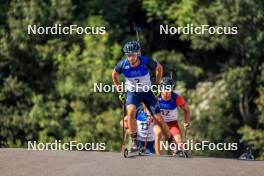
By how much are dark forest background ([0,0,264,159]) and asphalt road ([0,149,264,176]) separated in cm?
1163

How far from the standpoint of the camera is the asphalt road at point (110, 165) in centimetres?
1375

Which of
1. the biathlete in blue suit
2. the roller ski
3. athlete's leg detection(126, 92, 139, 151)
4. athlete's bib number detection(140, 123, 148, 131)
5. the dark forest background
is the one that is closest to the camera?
the biathlete in blue suit

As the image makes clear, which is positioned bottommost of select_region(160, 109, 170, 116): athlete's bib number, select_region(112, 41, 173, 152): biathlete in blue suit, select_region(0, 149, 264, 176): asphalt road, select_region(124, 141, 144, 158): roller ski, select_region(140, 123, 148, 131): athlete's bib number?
select_region(0, 149, 264, 176): asphalt road

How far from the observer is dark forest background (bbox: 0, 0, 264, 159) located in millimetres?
27969

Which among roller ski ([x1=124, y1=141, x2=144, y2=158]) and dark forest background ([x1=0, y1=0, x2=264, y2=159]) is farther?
dark forest background ([x1=0, y1=0, x2=264, y2=159])

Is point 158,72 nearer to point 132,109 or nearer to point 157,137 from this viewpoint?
point 132,109

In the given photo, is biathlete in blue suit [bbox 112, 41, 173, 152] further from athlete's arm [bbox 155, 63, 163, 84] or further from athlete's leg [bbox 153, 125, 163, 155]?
athlete's leg [bbox 153, 125, 163, 155]

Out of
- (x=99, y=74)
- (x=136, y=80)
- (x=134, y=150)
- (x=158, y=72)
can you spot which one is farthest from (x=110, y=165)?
(x=99, y=74)

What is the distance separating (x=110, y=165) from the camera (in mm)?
14234

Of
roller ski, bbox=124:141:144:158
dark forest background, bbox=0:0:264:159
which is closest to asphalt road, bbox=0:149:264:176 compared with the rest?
roller ski, bbox=124:141:144:158

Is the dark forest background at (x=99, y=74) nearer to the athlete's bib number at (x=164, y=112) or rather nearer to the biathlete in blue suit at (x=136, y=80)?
the athlete's bib number at (x=164, y=112)

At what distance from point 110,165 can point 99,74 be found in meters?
13.7

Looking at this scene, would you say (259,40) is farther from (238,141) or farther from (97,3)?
(97,3)

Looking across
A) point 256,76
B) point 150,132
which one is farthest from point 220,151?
point 150,132
